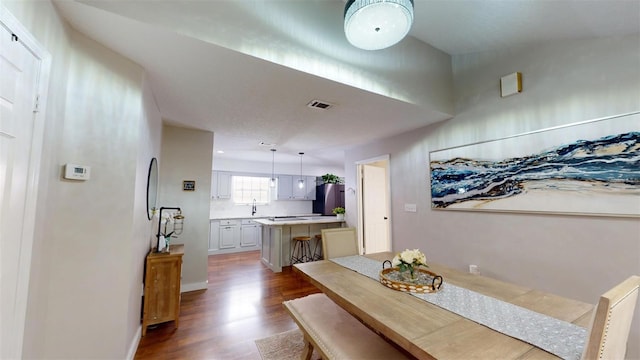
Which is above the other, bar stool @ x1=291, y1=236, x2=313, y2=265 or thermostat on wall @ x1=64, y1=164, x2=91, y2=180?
thermostat on wall @ x1=64, y1=164, x2=91, y2=180

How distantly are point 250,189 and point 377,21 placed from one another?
5.96m

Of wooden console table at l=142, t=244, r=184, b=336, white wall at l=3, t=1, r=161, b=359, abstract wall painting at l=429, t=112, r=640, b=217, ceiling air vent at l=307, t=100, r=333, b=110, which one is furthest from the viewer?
ceiling air vent at l=307, t=100, r=333, b=110

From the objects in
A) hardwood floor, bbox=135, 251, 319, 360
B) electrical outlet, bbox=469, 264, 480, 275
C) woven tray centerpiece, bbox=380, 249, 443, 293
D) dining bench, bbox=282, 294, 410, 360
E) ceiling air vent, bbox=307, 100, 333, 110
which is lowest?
hardwood floor, bbox=135, 251, 319, 360

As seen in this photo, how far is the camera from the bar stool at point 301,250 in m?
4.78

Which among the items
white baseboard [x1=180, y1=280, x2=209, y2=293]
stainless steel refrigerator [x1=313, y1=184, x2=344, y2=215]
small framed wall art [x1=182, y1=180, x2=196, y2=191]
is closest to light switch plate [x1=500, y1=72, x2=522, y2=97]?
small framed wall art [x1=182, y1=180, x2=196, y2=191]

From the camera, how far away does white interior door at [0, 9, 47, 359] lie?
42.8 inches

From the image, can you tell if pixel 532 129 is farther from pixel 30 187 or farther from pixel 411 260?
pixel 30 187

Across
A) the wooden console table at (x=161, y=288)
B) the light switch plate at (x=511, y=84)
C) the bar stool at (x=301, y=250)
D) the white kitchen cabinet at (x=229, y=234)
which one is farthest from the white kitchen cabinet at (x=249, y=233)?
the light switch plate at (x=511, y=84)

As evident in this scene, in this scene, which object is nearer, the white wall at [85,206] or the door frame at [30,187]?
the door frame at [30,187]

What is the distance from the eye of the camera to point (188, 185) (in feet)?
11.8

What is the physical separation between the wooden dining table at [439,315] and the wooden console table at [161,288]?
1.59m

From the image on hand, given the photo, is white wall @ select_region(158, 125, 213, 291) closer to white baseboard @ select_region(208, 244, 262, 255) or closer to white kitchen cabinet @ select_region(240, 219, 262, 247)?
white baseboard @ select_region(208, 244, 262, 255)

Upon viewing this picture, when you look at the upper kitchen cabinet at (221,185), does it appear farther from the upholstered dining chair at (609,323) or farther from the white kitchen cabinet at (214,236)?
the upholstered dining chair at (609,323)

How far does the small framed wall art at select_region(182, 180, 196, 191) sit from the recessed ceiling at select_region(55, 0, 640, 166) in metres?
0.85
